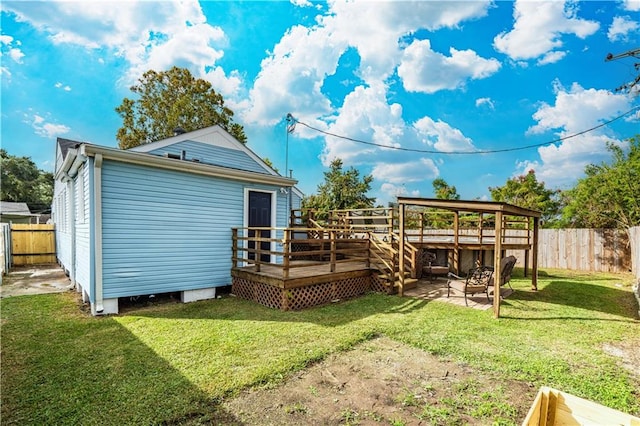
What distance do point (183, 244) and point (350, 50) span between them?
1331cm

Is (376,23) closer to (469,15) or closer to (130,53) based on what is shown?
(469,15)

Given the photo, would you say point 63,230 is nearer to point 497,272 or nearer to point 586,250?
point 497,272

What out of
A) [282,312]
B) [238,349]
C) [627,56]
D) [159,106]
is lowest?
[282,312]

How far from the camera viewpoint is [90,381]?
3.29 meters

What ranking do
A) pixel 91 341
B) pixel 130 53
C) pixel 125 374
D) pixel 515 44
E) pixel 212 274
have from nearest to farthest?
pixel 125 374 → pixel 91 341 → pixel 212 274 → pixel 515 44 → pixel 130 53

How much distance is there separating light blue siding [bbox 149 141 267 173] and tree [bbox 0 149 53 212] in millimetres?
30932

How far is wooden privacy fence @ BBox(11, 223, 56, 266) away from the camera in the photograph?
12.7m


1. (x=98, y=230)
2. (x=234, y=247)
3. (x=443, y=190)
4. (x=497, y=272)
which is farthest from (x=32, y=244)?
(x=443, y=190)

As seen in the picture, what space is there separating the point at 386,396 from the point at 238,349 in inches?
82.5

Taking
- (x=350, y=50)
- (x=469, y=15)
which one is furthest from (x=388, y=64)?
(x=469, y=15)

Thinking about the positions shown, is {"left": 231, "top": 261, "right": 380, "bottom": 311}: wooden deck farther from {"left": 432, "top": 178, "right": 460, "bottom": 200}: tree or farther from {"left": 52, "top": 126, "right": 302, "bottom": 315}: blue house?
{"left": 432, "top": 178, "right": 460, "bottom": 200}: tree

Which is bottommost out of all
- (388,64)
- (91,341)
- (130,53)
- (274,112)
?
(91,341)

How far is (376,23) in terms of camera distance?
32.4ft

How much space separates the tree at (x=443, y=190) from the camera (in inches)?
925
